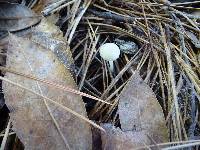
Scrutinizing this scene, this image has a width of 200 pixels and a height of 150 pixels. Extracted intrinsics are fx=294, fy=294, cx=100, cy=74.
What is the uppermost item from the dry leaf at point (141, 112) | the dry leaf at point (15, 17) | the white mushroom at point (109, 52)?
the dry leaf at point (15, 17)

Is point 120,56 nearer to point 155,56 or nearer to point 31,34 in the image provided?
point 155,56

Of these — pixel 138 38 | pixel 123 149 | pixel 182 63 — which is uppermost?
pixel 138 38

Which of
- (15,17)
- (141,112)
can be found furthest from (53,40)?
(141,112)

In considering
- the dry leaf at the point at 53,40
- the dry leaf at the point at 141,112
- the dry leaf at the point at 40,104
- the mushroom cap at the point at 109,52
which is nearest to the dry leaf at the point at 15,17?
the dry leaf at the point at 53,40

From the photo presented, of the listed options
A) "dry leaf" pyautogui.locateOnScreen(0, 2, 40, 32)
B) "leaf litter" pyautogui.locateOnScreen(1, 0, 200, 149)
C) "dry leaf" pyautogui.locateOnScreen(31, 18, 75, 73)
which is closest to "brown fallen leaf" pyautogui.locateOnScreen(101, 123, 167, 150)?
"leaf litter" pyautogui.locateOnScreen(1, 0, 200, 149)

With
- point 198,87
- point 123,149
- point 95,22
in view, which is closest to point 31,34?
point 95,22

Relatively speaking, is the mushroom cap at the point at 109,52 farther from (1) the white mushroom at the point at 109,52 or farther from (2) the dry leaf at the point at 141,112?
(2) the dry leaf at the point at 141,112

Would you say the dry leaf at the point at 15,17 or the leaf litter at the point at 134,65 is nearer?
the leaf litter at the point at 134,65
